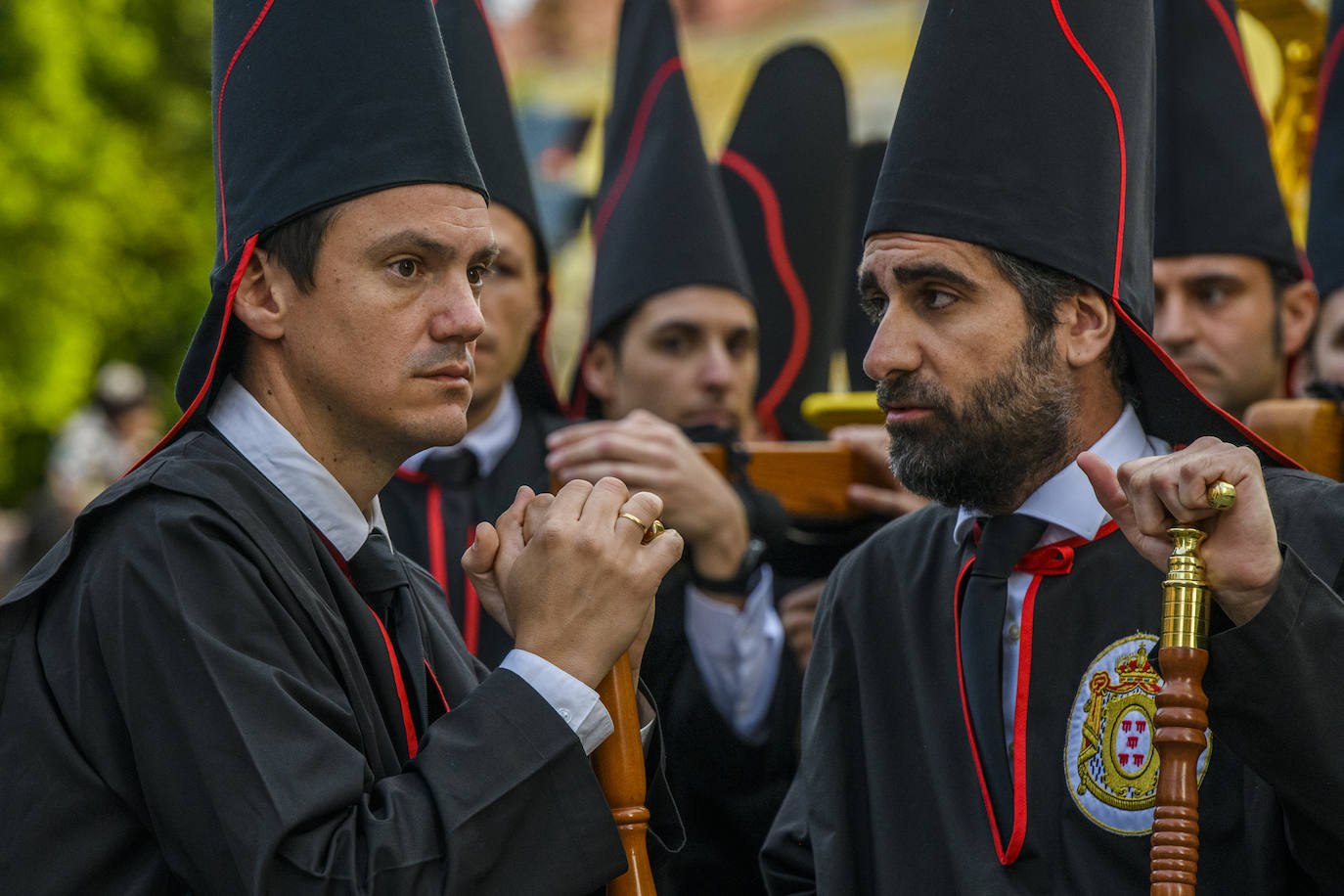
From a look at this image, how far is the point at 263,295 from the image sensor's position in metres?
2.77

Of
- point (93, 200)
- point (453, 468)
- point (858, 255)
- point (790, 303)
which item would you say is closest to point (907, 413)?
point (453, 468)

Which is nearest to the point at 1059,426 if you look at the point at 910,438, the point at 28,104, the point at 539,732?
the point at 910,438

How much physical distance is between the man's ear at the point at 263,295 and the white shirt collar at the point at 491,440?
1883 mm

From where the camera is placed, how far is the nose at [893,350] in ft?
10.1

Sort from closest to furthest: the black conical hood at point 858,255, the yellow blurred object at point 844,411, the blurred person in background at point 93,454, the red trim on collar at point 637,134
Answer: the yellow blurred object at point 844,411 < the red trim on collar at point 637,134 < the black conical hood at point 858,255 < the blurred person in background at point 93,454

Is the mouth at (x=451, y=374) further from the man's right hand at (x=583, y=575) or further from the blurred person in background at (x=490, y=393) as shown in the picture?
the blurred person in background at (x=490, y=393)

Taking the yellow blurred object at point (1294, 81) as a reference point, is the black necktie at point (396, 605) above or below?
below

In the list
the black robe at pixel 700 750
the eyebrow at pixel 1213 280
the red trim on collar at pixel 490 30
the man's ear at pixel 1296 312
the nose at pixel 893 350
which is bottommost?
the black robe at pixel 700 750

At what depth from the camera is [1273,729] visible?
2.39 metres

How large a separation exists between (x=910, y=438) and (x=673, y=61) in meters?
2.90

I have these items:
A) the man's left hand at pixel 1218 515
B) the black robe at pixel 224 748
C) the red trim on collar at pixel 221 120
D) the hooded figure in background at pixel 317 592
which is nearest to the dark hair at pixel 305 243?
the hooded figure in background at pixel 317 592

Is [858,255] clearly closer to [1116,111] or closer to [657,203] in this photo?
[657,203]

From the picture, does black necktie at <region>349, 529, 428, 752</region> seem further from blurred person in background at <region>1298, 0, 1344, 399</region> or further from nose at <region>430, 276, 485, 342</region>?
blurred person in background at <region>1298, 0, 1344, 399</region>

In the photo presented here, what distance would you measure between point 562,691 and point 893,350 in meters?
1.05
